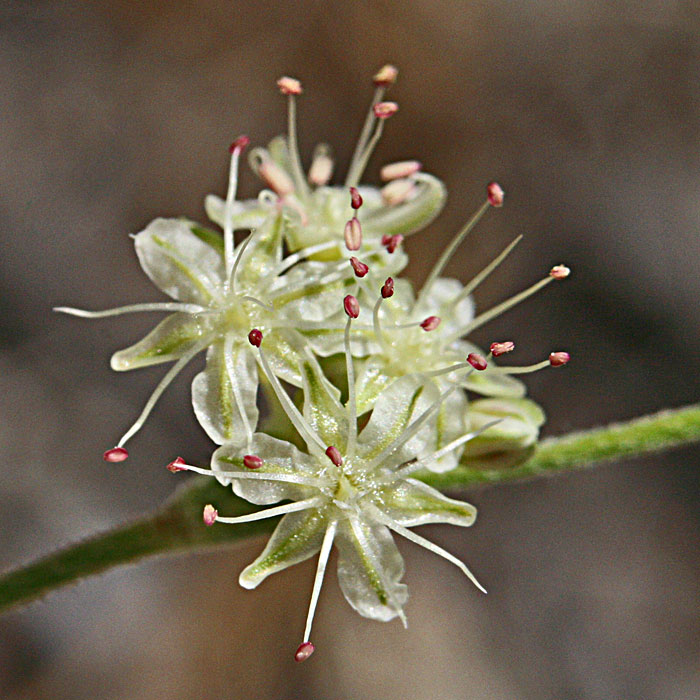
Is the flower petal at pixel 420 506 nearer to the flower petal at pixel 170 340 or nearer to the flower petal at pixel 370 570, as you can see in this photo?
the flower petal at pixel 370 570

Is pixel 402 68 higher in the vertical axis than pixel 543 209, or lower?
higher

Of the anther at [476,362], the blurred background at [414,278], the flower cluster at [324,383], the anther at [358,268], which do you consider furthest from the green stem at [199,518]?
the blurred background at [414,278]

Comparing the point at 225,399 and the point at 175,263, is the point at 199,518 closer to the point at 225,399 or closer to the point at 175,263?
the point at 225,399

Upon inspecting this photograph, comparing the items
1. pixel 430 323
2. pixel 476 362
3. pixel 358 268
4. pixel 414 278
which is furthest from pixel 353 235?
pixel 414 278

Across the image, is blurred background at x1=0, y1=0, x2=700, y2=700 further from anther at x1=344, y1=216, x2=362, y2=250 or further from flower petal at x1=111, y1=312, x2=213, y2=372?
anther at x1=344, y1=216, x2=362, y2=250

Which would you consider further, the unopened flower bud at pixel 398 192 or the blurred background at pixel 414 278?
the blurred background at pixel 414 278

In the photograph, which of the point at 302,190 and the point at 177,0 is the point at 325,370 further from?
the point at 177,0

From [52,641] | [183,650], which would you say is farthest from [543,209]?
[52,641]
